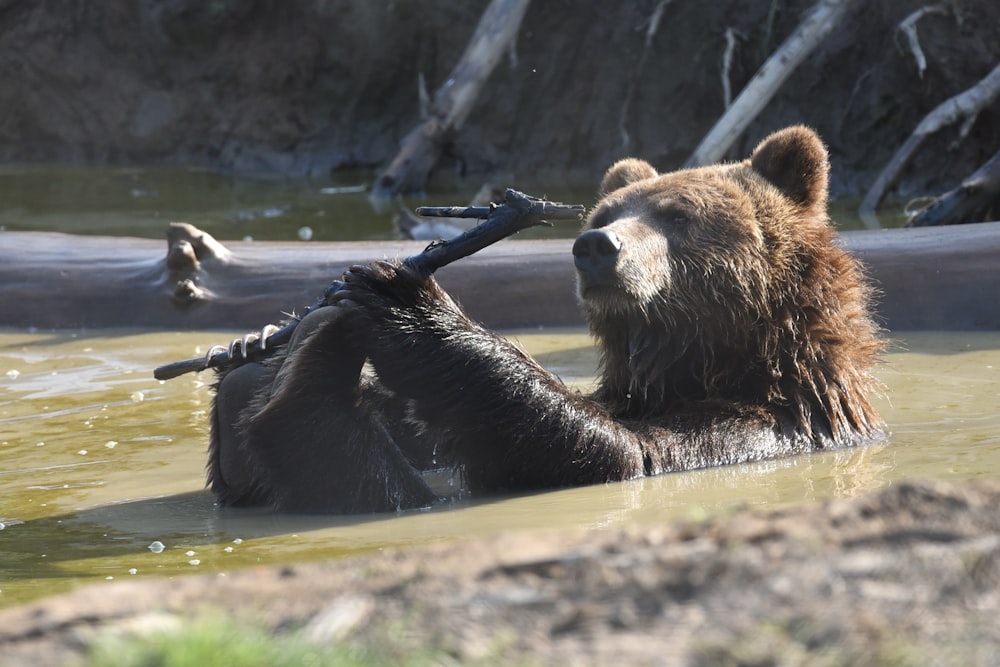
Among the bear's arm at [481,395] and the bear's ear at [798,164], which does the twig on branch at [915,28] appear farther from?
the bear's arm at [481,395]

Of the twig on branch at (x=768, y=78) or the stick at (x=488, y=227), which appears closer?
the stick at (x=488, y=227)

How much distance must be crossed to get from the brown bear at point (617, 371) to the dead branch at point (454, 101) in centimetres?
920

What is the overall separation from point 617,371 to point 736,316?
55 cm

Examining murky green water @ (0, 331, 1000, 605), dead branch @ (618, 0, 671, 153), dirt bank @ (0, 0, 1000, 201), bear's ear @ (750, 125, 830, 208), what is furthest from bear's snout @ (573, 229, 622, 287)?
dead branch @ (618, 0, 671, 153)

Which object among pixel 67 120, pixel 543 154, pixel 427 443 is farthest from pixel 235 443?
pixel 67 120

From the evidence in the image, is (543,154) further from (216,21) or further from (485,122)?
(216,21)

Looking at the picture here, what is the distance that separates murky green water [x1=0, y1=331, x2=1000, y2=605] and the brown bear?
0.17m

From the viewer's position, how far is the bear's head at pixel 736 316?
Answer: 5656 mm

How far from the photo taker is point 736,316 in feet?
18.7

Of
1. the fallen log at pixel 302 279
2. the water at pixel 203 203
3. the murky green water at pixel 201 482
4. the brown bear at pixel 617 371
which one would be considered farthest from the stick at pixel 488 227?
the water at pixel 203 203

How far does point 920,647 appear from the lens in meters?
2.13

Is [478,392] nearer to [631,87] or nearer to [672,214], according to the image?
[672,214]

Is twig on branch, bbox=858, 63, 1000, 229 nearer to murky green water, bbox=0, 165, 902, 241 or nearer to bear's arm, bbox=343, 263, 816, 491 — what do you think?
murky green water, bbox=0, 165, 902, 241

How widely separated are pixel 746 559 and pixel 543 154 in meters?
16.1
